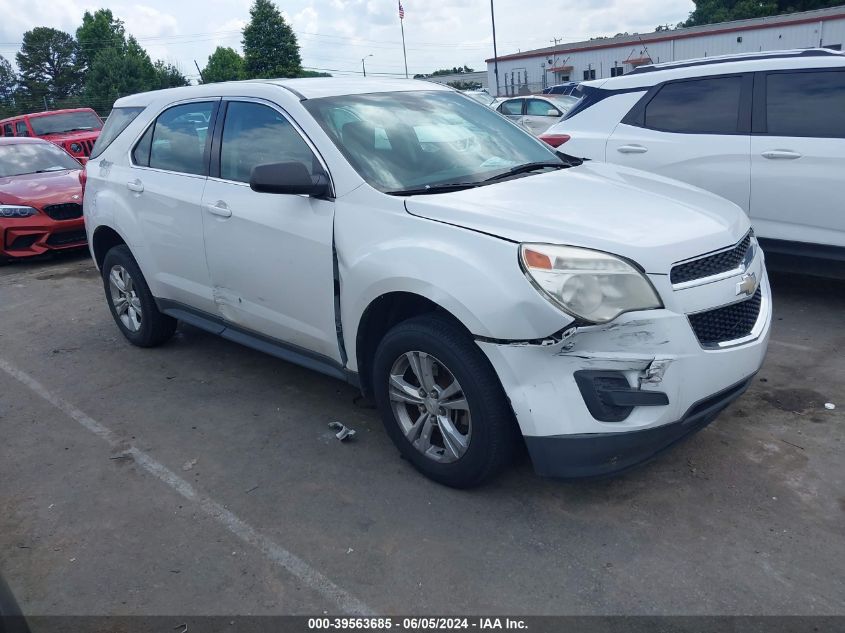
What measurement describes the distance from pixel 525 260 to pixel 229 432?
7.25ft

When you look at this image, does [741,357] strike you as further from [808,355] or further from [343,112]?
[343,112]

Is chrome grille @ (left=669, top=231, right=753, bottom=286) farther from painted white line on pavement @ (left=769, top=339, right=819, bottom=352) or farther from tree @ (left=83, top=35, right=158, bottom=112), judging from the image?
tree @ (left=83, top=35, right=158, bottom=112)

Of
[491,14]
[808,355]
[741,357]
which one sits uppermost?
[491,14]

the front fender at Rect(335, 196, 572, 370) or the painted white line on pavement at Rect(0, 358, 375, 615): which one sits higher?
the front fender at Rect(335, 196, 572, 370)

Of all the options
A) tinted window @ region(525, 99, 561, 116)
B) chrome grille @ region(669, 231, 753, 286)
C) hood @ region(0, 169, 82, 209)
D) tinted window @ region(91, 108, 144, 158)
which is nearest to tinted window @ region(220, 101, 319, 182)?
tinted window @ region(91, 108, 144, 158)

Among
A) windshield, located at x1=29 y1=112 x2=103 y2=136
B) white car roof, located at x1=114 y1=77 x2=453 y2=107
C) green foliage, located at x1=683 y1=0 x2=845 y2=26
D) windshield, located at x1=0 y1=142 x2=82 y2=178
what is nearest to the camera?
white car roof, located at x1=114 y1=77 x2=453 y2=107

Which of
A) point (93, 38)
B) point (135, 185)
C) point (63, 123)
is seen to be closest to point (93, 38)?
point (93, 38)

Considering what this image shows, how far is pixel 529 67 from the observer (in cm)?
5338

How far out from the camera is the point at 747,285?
3316 millimetres

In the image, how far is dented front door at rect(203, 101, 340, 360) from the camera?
383cm

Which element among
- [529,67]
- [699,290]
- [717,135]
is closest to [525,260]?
[699,290]

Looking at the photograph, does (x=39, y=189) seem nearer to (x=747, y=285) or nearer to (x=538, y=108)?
(x=747, y=285)

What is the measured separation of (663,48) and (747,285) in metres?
44.7

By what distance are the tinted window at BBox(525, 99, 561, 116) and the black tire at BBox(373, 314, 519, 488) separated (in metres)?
14.1
